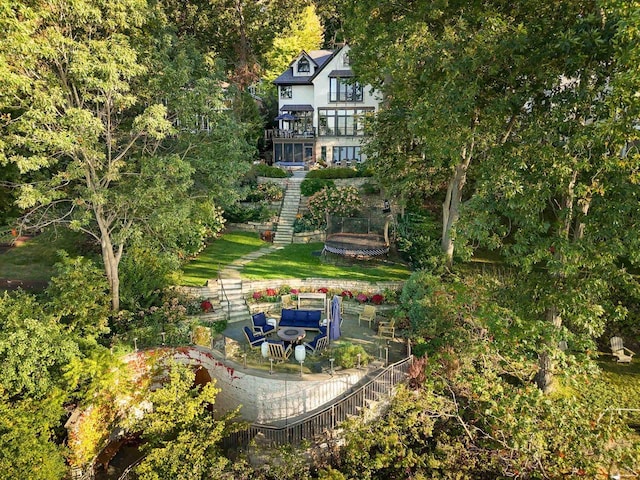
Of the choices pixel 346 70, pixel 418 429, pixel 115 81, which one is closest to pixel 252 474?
pixel 418 429

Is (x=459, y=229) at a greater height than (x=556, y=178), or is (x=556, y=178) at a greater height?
(x=556, y=178)

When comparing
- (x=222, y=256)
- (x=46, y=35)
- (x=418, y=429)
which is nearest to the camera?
(x=418, y=429)

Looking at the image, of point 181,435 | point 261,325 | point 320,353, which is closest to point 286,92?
point 261,325

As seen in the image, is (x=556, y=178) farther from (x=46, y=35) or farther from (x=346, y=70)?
(x=346, y=70)

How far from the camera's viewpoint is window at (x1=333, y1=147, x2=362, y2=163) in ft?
138

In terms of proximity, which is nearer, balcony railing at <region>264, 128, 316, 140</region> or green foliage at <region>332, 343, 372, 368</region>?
green foliage at <region>332, 343, 372, 368</region>

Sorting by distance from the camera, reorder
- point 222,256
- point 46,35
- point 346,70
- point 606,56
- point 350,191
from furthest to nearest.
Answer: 1. point 346,70
2. point 350,191
3. point 222,256
4. point 46,35
5. point 606,56

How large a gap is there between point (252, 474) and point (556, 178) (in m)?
11.1

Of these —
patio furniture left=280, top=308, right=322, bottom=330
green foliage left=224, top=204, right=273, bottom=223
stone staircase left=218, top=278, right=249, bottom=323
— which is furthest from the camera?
green foliage left=224, top=204, right=273, bottom=223

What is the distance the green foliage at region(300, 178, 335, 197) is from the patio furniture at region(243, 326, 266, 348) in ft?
60.7

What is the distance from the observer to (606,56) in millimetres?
10867

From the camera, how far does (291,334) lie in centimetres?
1611

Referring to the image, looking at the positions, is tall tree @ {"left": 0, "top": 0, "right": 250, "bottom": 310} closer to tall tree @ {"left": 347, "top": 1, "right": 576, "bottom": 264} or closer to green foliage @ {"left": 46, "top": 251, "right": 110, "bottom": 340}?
green foliage @ {"left": 46, "top": 251, "right": 110, "bottom": 340}

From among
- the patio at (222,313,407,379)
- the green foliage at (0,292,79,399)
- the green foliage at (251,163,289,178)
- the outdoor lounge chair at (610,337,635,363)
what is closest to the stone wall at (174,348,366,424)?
the patio at (222,313,407,379)
